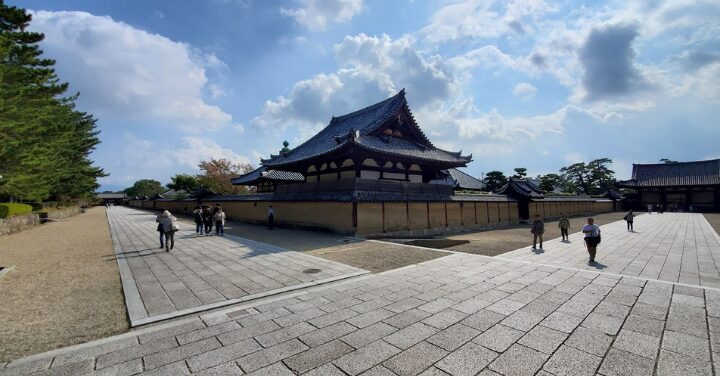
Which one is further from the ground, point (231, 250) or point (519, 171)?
point (519, 171)

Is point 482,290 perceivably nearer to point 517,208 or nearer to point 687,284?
point 687,284

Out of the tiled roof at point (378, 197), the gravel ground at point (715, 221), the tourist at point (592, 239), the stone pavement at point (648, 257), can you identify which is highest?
the tiled roof at point (378, 197)

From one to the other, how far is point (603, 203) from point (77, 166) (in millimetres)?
72793

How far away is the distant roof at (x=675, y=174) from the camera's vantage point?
4544 centimetres

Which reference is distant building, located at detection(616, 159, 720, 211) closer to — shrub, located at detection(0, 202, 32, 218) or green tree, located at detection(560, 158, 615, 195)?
green tree, located at detection(560, 158, 615, 195)

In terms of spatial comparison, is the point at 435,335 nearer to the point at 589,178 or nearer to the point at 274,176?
→ the point at 274,176

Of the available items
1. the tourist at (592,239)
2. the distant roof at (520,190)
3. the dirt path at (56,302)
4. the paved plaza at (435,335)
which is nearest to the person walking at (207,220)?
the dirt path at (56,302)

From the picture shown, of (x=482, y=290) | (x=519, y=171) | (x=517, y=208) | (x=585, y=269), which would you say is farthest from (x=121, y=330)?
(x=519, y=171)

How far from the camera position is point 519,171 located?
69188 millimetres

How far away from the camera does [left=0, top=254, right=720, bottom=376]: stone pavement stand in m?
3.77

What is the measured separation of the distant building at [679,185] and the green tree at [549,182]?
13.1 meters

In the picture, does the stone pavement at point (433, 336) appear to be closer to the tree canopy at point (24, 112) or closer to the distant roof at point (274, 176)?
the tree canopy at point (24, 112)

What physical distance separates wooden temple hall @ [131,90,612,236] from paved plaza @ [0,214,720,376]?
10289 mm

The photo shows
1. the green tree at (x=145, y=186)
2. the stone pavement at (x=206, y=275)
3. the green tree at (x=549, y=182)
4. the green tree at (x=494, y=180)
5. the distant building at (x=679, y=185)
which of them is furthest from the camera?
the green tree at (x=145, y=186)
